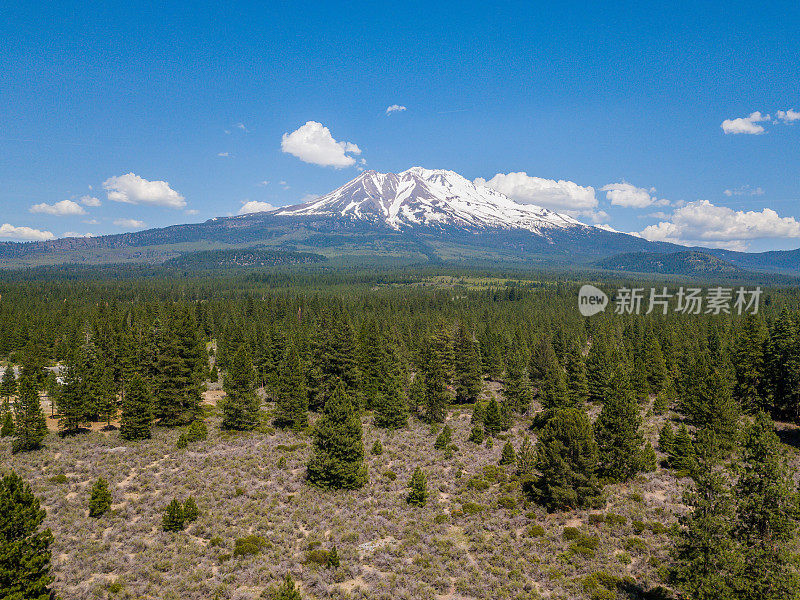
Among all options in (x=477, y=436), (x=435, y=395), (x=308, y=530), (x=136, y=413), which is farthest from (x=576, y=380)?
(x=136, y=413)

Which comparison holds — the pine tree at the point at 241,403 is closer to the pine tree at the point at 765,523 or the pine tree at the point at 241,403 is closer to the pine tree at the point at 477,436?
the pine tree at the point at 477,436

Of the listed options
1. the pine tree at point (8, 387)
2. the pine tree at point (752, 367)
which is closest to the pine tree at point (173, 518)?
the pine tree at point (8, 387)

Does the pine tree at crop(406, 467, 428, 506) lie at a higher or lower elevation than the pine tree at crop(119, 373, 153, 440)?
lower

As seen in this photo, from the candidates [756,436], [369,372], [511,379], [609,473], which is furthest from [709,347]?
[756,436]

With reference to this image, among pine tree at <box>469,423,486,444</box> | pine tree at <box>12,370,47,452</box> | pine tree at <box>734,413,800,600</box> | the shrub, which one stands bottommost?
pine tree at <box>469,423,486,444</box>

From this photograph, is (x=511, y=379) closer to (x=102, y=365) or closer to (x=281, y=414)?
(x=281, y=414)

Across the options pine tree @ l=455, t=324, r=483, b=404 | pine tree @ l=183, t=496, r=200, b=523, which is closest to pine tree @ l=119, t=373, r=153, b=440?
pine tree @ l=183, t=496, r=200, b=523

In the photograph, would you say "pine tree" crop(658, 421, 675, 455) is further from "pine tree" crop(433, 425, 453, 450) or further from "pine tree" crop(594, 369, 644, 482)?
"pine tree" crop(433, 425, 453, 450)

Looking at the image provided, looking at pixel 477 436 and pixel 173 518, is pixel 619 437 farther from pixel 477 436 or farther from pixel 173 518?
pixel 173 518
